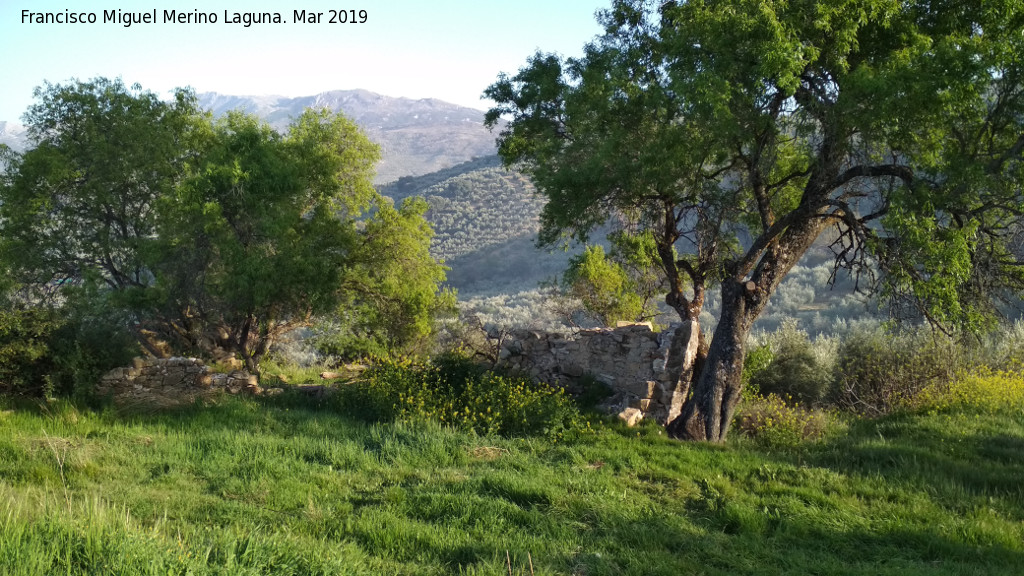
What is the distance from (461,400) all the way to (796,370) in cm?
854

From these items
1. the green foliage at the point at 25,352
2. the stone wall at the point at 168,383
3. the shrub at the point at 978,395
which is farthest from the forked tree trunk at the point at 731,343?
the green foliage at the point at 25,352

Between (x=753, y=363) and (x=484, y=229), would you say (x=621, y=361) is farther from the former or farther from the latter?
(x=484, y=229)

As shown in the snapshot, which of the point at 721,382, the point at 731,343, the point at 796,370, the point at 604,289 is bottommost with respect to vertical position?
the point at 796,370

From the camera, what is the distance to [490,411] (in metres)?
9.32

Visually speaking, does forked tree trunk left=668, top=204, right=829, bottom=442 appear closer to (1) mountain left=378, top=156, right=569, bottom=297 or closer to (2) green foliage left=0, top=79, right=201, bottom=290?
(2) green foliage left=0, top=79, right=201, bottom=290

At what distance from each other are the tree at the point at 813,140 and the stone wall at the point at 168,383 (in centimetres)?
640

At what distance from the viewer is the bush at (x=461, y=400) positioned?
9.11 m

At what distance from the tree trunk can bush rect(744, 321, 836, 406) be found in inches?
142

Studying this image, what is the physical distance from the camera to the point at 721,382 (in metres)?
10.1

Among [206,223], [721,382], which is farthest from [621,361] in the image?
[206,223]

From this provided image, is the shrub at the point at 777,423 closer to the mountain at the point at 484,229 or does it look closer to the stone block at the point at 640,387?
the stone block at the point at 640,387

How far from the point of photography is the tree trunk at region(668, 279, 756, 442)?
391 inches

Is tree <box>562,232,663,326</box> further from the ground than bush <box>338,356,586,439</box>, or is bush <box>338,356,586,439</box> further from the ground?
tree <box>562,232,663,326</box>

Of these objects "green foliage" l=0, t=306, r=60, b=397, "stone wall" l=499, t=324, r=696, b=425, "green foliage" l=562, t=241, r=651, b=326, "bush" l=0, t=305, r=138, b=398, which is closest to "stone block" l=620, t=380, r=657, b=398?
"stone wall" l=499, t=324, r=696, b=425
